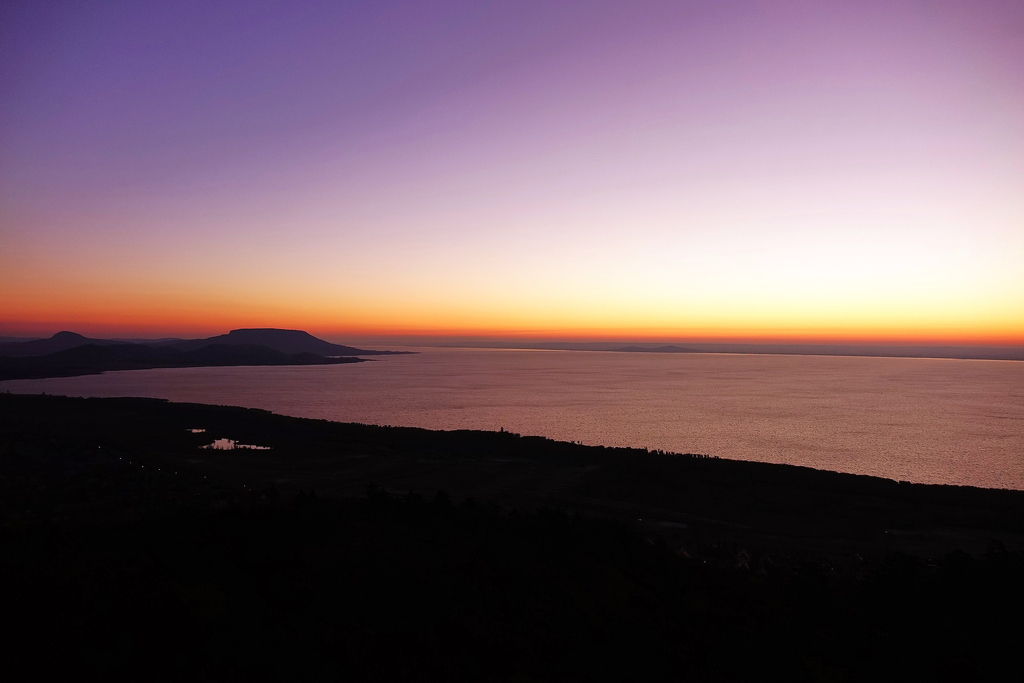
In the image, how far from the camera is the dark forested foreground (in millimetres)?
9070

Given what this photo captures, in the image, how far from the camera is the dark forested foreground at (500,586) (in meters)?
9.07

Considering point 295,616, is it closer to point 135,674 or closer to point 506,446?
point 135,674

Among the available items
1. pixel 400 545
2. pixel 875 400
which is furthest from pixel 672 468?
pixel 875 400

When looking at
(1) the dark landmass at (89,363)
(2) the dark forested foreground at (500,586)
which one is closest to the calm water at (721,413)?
(2) the dark forested foreground at (500,586)

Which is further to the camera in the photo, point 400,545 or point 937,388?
point 937,388

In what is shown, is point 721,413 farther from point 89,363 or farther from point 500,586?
point 89,363

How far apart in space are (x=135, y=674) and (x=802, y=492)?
26792mm

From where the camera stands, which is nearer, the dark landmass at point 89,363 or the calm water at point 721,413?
the calm water at point 721,413

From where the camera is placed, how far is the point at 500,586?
40.1 feet

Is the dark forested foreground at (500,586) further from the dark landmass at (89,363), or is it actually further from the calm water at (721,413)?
the dark landmass at (89,363)

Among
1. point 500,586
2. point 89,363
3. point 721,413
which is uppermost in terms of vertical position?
point 89,363

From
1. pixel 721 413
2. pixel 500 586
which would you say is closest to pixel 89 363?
pixel 721 413

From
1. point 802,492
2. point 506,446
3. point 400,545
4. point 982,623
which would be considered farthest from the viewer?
point 506,446

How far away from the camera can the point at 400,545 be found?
1416cm
